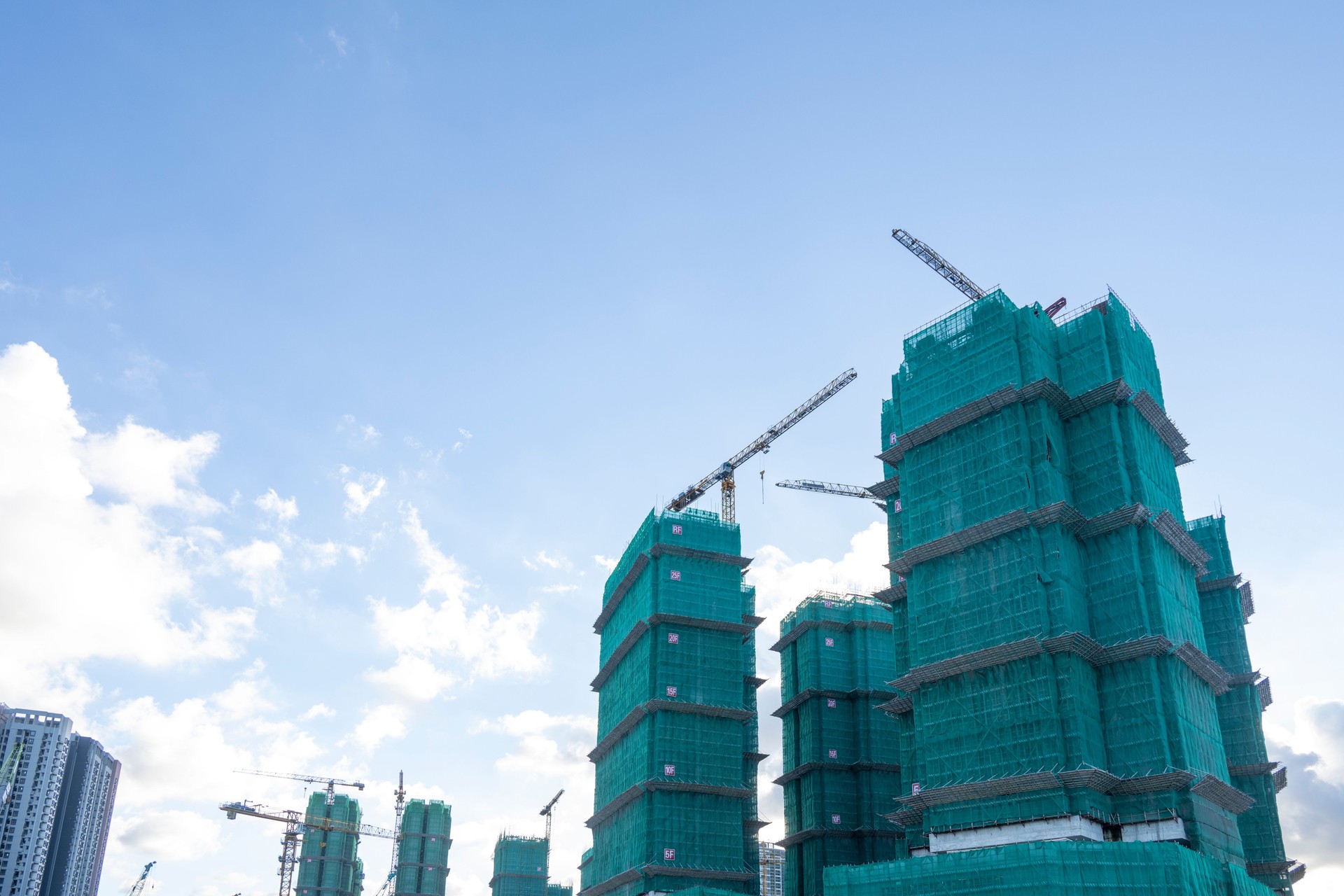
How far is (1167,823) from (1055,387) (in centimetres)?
4517

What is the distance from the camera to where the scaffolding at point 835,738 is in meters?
160

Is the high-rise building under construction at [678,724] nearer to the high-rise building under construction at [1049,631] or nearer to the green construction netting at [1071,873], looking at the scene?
the high-rise building under construction at [1049,631]

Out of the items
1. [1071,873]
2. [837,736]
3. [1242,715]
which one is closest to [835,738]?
[837,736]

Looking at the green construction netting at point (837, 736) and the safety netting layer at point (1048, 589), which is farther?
the green construction netting at point (837, 736)

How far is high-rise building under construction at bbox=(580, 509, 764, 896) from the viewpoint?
456 ft


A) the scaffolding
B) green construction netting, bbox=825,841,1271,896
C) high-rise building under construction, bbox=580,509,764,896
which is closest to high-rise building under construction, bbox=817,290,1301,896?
green construction netting, bbox=825,841,1271,896

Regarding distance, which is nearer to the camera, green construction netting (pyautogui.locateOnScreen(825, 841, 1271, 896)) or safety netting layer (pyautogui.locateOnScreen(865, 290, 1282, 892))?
green construction netting (pyautogui.locateOnScreen(825, 841, 1271, 896))

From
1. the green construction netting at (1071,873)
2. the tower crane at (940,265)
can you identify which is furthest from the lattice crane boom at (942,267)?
the green construction netting at (1071,873)

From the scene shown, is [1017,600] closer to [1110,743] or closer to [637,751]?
[1110,743]

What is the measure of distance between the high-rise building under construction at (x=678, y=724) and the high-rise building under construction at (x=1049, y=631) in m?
25.8

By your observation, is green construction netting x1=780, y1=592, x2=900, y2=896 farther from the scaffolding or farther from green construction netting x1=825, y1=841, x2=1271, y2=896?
green construction netting x1=825, y1=841, x2=1271, y2=896

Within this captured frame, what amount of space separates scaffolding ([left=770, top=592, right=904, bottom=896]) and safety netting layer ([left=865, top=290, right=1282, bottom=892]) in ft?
124

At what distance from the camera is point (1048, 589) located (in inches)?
4257

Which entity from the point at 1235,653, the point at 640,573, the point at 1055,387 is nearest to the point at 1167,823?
the point at 1055,387
